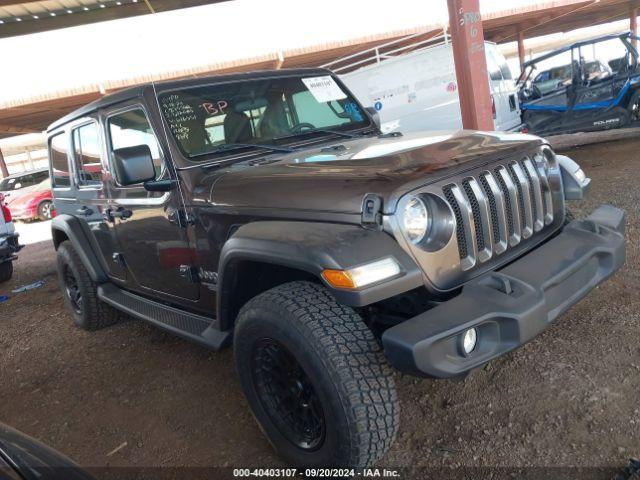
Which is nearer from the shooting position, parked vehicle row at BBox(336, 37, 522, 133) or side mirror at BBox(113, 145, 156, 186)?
side mirror at BBox(113, 145, 156, 186)

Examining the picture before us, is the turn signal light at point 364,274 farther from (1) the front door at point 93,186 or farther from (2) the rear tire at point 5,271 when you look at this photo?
(2) the rear tire at point 5,271

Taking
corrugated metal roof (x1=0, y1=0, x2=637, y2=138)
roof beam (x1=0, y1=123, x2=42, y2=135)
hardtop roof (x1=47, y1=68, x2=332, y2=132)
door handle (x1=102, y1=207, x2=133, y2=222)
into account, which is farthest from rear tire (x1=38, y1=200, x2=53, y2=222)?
door handle (x1=102, y1=207, x2=133, y2=222)

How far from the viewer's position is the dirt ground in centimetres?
234

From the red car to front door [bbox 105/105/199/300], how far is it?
12.5 metres

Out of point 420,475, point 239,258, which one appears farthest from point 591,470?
point 239,258

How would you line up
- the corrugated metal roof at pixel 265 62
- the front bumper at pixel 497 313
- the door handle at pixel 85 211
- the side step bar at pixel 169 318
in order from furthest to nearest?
the corrugated metal roof at pixel 265 62 → the door handle at pixel 85 211 → the side step bar at pixel 169 318 → the front bumper at pixel 497 313

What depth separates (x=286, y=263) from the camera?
2121 mm

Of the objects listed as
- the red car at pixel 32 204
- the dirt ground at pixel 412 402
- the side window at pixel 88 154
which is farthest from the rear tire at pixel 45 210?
the side window at pixel 88 154

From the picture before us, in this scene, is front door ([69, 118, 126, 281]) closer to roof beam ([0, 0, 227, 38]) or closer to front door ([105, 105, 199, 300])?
front door ([105, 105, 199, 300])

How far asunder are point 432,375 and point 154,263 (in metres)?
2.13

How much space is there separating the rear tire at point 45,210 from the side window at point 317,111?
13733 millimetres

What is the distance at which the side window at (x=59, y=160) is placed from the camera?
4402mm

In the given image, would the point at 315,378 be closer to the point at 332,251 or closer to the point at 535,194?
the point at 332,251

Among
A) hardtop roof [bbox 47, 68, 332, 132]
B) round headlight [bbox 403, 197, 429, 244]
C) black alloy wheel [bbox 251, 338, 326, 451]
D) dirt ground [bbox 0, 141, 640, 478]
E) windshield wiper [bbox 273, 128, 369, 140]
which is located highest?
hardtop roof [bbox 47, 68, 332, 132]
